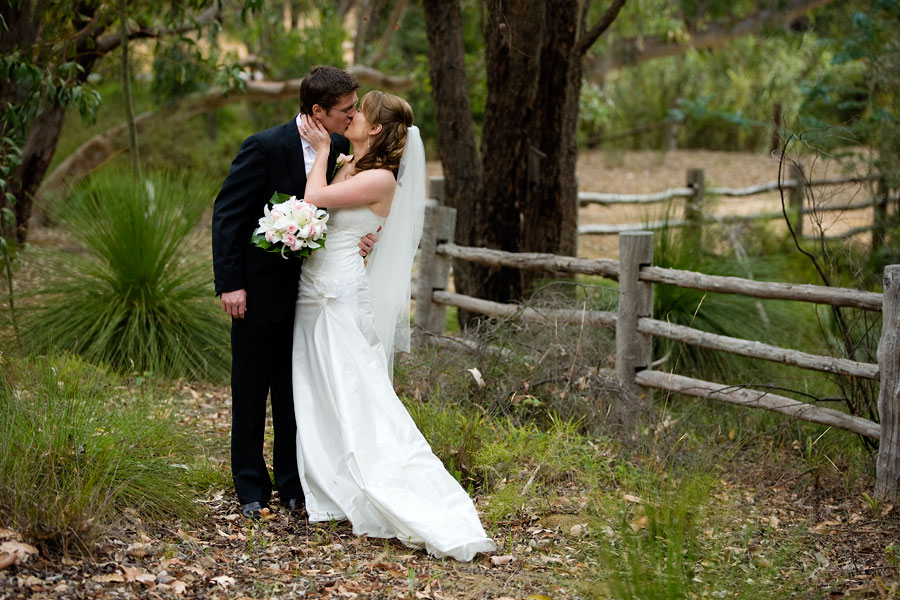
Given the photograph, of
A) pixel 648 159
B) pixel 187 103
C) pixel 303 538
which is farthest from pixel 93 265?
pixel 648 159

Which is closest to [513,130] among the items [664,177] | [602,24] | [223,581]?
[602,24]

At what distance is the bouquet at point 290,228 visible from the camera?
3830 mm

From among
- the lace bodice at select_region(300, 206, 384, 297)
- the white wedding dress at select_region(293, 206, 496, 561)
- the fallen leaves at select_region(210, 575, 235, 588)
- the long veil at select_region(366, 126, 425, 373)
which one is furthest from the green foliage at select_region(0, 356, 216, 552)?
the long veil at select_region(366, 126, 425, 373)

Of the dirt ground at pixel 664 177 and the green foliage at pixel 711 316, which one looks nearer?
the green foliage at pixel 711 316

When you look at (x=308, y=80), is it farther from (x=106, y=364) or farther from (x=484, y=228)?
(x=484, y=228)

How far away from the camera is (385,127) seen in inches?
163

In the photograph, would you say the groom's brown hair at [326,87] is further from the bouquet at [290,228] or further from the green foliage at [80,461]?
the green foliage at [80,461]

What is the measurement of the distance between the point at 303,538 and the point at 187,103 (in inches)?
382

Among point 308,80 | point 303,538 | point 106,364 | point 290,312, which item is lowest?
point 303,538

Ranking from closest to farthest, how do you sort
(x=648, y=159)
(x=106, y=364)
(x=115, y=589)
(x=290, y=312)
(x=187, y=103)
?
(x=115, y=589) < (x=290, y=312) < (x=106, y=364) < (x=187, y=103) < (x=648, y=159)

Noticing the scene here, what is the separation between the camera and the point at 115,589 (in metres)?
3.18

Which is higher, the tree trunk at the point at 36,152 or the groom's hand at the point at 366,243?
the tree trunk at the point at 36,152

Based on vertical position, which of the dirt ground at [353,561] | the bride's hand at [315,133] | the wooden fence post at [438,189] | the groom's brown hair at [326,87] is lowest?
the dirt ground at [353,561]

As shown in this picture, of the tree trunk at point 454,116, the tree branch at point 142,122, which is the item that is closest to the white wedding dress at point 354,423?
the tree trunk at point 454,116
